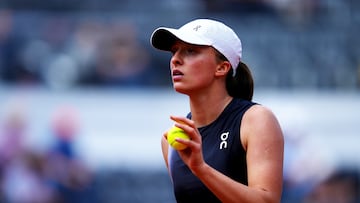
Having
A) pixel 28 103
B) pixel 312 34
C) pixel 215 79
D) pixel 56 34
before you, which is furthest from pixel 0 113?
pixel 215 79

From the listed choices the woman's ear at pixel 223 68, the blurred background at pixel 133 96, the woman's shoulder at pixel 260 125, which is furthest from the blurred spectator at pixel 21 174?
the woman's shoulder at pixel 260 125

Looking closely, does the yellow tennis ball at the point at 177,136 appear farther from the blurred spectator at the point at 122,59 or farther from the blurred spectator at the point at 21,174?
the blurred spectator at the point at 122,59

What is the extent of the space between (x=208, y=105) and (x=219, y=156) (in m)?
0.33

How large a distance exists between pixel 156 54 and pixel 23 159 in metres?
2.09

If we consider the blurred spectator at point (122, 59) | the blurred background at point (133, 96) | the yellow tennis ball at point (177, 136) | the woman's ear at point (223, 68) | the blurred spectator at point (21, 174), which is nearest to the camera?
the yellow tennis ball at point (177, 136)

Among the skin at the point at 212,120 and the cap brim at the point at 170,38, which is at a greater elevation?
the cap brim at the point at 170,38

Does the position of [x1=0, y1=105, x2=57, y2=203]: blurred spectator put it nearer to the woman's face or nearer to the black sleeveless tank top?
the black sleeveless tank top

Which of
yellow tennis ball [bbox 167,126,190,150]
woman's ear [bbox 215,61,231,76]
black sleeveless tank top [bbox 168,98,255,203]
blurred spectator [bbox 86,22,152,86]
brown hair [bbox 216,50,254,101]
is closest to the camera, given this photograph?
yellow tennis ball [bbox 167,126,190,150]

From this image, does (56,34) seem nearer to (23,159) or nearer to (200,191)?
(23,159)

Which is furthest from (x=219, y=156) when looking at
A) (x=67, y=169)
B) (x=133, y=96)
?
(x=133, y=96)

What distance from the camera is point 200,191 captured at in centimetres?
605

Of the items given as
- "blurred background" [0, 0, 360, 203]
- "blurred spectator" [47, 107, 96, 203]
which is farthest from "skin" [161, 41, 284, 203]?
"blurred background" [0, 0, 360, 203]

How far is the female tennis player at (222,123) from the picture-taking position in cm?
574

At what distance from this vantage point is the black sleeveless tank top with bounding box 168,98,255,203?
5.97 m
